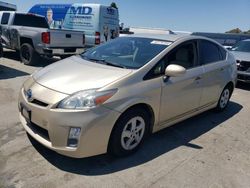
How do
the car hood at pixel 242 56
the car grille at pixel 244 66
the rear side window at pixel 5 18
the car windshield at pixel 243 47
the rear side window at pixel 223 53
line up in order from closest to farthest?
the rear side window at pixel 223 53 → the car grille at pixel 244 66 → the car hood at pixel 242 56 → the car windshield at pixel 243 47 → the rear side window at pixel 5 18

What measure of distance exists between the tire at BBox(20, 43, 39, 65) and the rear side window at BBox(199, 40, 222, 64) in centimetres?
646

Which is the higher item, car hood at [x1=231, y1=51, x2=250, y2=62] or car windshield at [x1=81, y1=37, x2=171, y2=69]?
car windshield at [x1=81, y1=37, x2=171, y2=69]

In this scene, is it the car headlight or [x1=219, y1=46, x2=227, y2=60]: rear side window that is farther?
[x1=219, y1=46, x2=227, y2=60]: rear side window

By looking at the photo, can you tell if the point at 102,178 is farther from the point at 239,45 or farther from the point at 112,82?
the point at 239,45

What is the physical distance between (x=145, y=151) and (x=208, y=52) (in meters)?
2.24

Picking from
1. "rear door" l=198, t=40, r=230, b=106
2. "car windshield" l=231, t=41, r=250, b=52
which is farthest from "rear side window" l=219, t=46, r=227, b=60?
"car windshield" l=231, t=41, r=250, b=52

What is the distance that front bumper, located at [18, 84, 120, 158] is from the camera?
9.75ft

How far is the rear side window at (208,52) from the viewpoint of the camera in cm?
469

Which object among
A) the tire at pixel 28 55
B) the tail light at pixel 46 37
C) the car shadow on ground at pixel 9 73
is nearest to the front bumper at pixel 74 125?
the car shadow on ground at pixel 9 73

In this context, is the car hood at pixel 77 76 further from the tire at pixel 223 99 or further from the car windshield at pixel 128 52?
the tire at pixel 223 99

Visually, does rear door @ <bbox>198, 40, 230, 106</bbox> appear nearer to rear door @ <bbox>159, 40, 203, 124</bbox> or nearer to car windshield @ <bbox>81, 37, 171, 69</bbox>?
rear door @ <bbox>159, 40, 203, 124</bbox>

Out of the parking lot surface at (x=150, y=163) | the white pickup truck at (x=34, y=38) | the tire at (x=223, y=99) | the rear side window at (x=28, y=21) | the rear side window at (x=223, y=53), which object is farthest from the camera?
the rear side window at (x=28, y=21)

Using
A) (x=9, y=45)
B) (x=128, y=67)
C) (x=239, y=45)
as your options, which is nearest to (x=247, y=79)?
(x=239, y=45)

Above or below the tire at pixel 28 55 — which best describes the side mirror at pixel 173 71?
above
